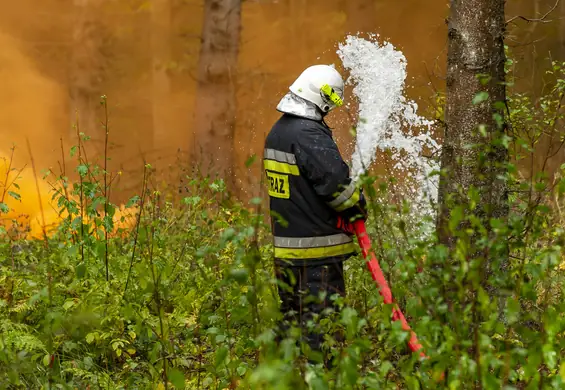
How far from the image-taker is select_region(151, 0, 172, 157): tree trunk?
1473cm

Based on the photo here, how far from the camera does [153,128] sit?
1488 centimetres

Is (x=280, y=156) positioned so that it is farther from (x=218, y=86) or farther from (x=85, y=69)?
(x=85, y=69)

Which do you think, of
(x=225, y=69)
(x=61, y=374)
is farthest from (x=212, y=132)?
(x=61, y=374)

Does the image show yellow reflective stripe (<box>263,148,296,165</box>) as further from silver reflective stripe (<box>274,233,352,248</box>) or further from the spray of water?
the spray of water

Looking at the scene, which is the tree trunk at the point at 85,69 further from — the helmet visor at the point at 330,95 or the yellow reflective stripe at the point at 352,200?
the yellow reflective stripe at the point at 352,200

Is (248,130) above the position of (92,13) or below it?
below

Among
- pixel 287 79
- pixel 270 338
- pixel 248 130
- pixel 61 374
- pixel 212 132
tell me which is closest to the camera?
pixel 270 338

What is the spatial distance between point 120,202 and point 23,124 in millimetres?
2267

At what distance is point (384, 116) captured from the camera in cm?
1096

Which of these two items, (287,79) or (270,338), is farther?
(287,79)

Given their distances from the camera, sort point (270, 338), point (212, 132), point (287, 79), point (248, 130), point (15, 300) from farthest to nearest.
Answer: point (287, 79) → point (248, 130) → point (212, 132) → point (15, 300) → point (270, 338)

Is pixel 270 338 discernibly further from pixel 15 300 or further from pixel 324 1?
pixel 324 1

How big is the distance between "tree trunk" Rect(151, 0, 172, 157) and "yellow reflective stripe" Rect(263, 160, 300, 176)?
9.90 meters

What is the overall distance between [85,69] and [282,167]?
10.00 metres
